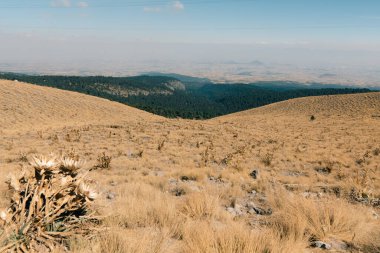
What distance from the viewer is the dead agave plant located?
3443 mm

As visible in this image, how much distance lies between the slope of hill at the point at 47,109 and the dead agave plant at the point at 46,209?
39697 millimetres

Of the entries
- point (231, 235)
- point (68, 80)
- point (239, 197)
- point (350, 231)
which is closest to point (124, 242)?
point (231, 235)

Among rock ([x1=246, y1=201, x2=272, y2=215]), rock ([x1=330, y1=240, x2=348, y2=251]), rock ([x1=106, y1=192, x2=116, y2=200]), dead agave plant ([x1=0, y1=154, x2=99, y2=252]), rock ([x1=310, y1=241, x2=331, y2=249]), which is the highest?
dead agave plant ([x1=0, y1=154, x2=99, y2=252])

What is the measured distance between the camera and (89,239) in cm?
391

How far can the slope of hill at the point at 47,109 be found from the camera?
146 feet

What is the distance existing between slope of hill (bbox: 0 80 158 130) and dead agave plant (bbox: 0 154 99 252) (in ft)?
130

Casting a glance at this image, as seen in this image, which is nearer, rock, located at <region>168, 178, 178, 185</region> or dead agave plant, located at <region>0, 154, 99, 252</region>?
dead agave plant, located at <region>0, 154, 99, 252</region>

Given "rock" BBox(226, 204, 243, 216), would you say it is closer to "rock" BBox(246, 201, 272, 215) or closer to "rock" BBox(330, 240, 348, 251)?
"rock" BBox(246, 201, 272, 215)

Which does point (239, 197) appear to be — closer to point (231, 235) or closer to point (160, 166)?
point (231, 235)

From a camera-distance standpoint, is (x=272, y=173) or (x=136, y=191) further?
(x=272, y=173)

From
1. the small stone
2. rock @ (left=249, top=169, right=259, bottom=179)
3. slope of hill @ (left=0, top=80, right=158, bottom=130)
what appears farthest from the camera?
slope of hill @ (left=0, top=80, right=158, bottom=130)

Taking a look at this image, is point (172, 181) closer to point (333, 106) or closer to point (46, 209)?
point (46, 209)

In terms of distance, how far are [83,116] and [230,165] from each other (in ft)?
153

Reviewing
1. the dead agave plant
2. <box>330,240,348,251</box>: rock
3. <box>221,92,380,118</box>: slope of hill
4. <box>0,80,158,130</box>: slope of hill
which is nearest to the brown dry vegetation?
<box>330,240,348,251</box>: rock
